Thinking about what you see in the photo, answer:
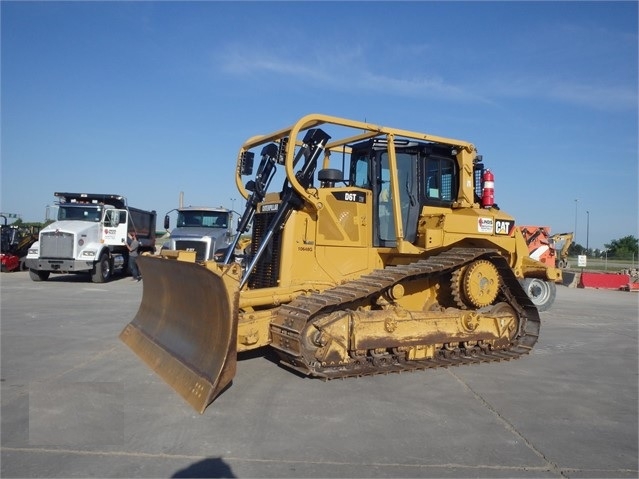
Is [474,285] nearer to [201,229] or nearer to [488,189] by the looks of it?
[488,189]

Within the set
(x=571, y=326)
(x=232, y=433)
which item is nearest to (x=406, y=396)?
(x=232, y=433)

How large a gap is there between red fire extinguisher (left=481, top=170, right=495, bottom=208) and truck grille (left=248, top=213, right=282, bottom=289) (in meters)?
3.37

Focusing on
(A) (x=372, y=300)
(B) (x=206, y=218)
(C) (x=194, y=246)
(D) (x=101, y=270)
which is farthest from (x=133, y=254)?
(A) (x=372, y=300)

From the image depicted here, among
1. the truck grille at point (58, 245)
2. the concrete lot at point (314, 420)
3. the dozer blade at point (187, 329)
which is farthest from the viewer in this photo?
the truck grille at point (58, 245)

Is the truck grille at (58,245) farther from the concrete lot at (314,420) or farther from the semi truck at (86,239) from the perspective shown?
the concrete lot at (314,420)

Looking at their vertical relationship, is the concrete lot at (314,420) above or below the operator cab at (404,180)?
below

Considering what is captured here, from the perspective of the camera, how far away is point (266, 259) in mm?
7156

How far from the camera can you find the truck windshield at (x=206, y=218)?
59.8 ft

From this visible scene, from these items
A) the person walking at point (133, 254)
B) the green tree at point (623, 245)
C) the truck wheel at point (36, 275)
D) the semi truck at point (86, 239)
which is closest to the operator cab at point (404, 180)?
the semi truck at point (86, 239)

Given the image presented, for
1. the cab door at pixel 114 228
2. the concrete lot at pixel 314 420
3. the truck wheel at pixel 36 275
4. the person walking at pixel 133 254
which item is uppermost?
the cab door at pixel 114 228

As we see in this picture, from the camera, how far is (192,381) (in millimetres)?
5379

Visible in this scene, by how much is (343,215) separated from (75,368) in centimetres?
385

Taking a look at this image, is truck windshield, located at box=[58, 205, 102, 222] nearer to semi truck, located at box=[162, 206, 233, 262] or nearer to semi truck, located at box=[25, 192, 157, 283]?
semi truck, located at box=[25, 192, 157, 283]

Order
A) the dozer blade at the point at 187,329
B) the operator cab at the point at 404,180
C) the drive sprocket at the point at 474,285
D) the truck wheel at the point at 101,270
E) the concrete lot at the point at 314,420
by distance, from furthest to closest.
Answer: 1. the truck wheel at the point at 101,270
2. the operator cab at the point at 404,180
3. the drive sprocket at the point at 474,285
4. the dozer blade at the point at 187,329
5. the concrete lot at the point at 314,420
